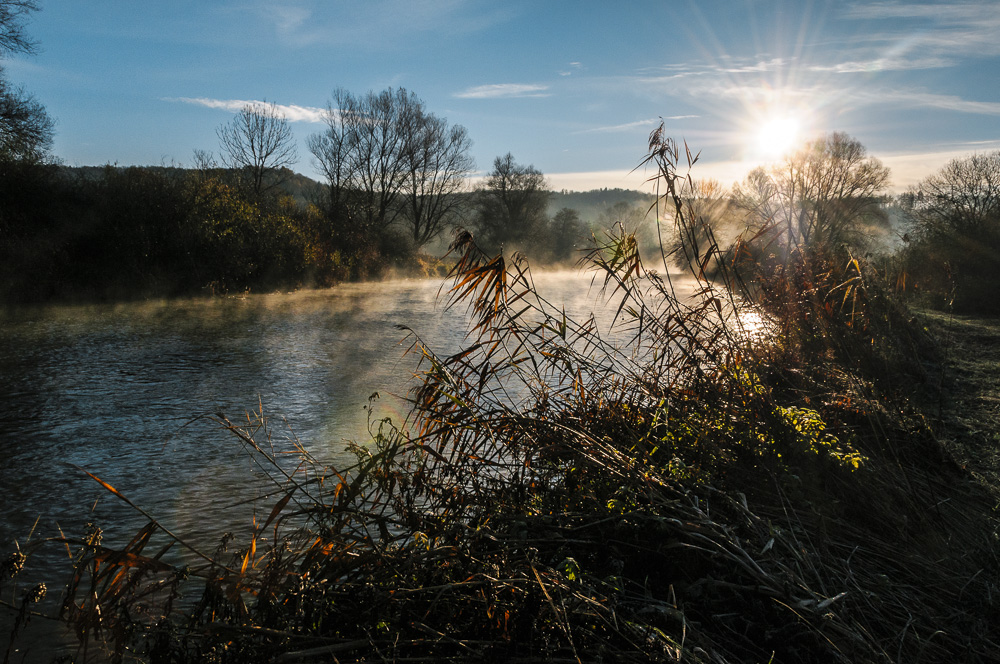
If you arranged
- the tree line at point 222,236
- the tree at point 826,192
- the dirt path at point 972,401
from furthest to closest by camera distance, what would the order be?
the tree at point 826,192
the tree line at point 222,236
the dirt path at point 972,401

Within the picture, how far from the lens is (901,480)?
4.02 metres

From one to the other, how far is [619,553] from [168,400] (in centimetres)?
721

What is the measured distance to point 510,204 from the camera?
5981 centimetres

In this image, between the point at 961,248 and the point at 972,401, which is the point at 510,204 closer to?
the point at 961,248

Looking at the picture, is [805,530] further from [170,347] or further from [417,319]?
[417,319]

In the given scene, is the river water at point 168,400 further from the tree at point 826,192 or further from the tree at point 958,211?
the tree at point 826,192

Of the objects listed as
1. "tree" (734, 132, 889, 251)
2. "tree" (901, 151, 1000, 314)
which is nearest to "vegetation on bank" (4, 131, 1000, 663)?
"tree" (901, 151, 1000, 314)

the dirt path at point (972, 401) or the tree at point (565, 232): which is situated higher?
the tree at point (565, 232)

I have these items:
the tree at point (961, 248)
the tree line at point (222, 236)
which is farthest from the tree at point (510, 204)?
the tree at point (961, 248)

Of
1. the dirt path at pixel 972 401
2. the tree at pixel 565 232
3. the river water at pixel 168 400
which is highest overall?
the tree at pixel 565 232

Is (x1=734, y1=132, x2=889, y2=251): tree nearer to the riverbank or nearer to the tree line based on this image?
the tree line

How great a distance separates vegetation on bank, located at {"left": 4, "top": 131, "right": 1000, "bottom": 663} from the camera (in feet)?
8.12

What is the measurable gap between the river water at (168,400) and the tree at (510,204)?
43098mm

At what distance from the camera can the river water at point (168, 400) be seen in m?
5.11
